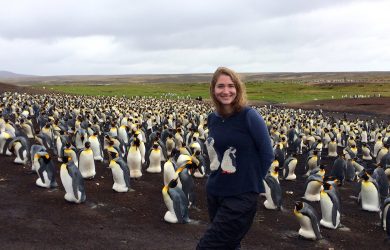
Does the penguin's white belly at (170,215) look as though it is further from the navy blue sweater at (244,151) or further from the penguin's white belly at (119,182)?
the navy blue sweater at (244,151)

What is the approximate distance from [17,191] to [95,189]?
1833 mm

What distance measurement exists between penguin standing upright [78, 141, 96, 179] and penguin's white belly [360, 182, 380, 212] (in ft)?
23.7

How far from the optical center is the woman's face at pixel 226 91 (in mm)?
4094

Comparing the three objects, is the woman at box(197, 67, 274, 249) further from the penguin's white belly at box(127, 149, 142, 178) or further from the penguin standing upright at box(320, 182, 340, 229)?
the penguin's white belly at box(127, 149, 142, 178)

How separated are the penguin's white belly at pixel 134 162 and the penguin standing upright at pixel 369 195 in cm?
608

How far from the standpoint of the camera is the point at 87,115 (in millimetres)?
23812

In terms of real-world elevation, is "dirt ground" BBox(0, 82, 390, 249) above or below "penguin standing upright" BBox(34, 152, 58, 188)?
below

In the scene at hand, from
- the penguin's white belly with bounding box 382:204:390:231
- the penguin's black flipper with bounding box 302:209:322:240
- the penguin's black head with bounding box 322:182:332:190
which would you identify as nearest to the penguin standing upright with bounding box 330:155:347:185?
the penguin's white belly with bounding box 382:204:390:231

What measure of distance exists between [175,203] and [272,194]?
9.10ft

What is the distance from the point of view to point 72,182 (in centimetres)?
902

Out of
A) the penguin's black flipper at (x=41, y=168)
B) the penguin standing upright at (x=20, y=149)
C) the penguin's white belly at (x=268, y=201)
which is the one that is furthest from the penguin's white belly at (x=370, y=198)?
the penguin standing upright at (x=20, y=149)

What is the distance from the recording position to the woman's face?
4.09 metres

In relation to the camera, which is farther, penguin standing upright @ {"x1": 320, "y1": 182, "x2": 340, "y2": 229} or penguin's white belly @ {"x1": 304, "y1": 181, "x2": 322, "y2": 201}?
penguin's white belly @ {"x1": 304, "y1": 181, "x2": 322, "y2": 201}

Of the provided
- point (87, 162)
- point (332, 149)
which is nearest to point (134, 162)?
point (87, 162)
